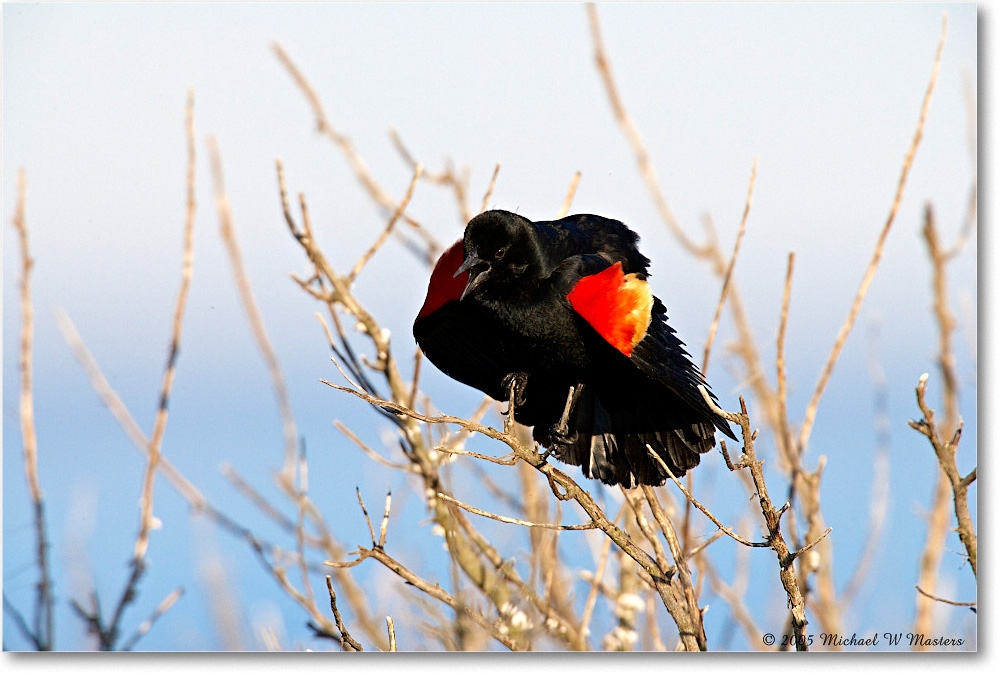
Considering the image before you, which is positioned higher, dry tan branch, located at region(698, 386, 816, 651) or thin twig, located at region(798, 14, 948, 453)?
thin twig, located at region(798, 14, 948, 453)

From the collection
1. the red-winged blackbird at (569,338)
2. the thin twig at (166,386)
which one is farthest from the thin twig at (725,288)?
the thin twig at (166,386)

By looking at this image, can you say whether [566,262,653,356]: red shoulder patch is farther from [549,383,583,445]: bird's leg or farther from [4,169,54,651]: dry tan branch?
[4,169,54,651]: dry tan branch

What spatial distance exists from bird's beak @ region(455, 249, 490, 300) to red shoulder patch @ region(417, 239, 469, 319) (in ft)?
0.16

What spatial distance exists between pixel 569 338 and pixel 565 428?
10.2 inches

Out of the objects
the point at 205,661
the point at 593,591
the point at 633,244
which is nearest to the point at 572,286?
the point at 633,244

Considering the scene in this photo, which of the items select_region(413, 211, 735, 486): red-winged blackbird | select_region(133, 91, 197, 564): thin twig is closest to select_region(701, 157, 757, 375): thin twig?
select_region(413, 211, 735, 486): red-winged blackbird

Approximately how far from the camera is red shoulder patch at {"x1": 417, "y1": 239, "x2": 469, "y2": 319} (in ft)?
7.11

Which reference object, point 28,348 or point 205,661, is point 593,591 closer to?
point 205,661

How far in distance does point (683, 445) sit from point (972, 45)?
1.20m

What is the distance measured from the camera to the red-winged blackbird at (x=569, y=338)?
6.41 ft

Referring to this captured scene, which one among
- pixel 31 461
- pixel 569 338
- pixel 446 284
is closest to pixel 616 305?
pixel 569 338

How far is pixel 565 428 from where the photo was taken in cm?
219

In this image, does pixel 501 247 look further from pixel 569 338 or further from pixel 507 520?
pixel 507 520

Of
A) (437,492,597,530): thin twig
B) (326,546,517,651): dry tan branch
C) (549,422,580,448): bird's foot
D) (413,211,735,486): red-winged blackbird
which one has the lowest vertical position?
(326,546,517,651): dry tan branch
